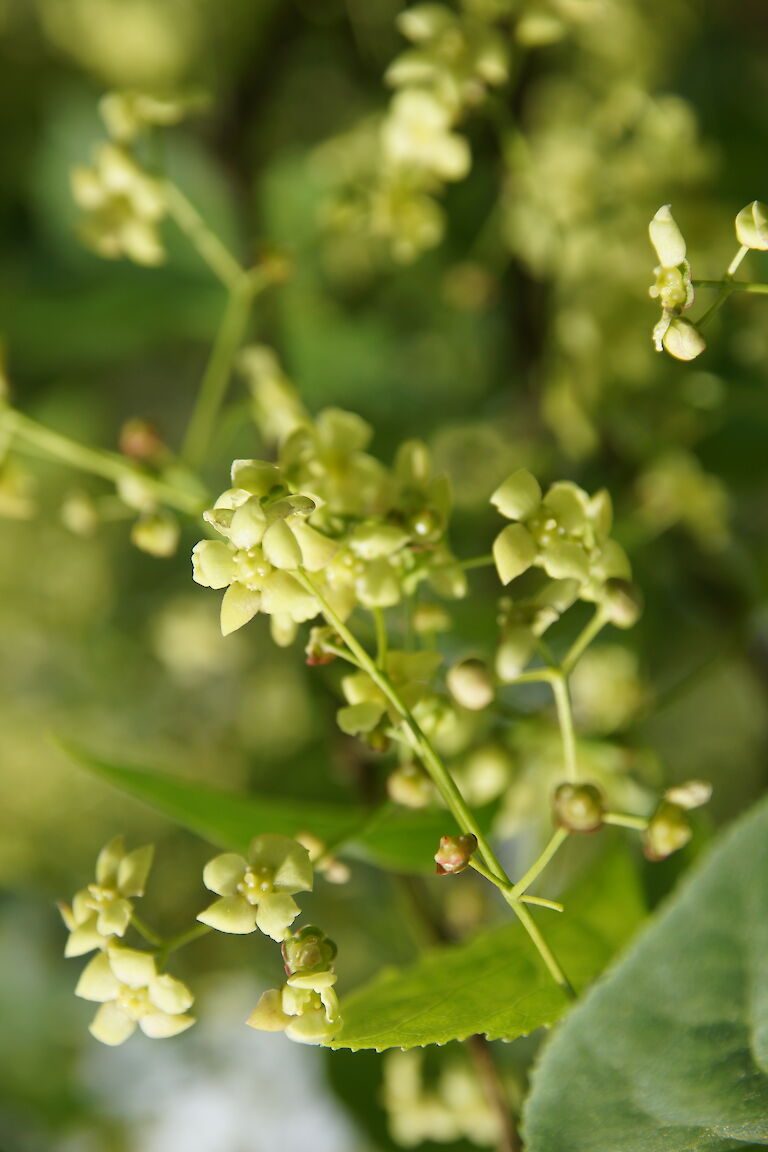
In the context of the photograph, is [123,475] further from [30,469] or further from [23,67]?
[23,67]

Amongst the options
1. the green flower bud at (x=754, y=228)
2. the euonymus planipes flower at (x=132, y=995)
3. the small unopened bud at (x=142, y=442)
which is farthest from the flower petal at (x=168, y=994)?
the green flower bud at (x=754, y=228)

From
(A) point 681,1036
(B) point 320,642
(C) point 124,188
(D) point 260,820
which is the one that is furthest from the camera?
(C) point 124,188

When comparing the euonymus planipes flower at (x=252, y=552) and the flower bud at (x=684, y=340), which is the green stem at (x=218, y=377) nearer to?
the euonymus planipes flower at (x=252, y=552)

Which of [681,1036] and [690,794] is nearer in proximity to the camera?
[681,1036]

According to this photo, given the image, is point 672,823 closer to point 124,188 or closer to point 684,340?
point 684,340

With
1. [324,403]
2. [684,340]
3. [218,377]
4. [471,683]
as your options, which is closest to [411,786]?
[471,683]

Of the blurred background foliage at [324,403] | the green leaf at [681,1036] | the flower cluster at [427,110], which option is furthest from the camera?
the blurred background foliage at [324,403]
